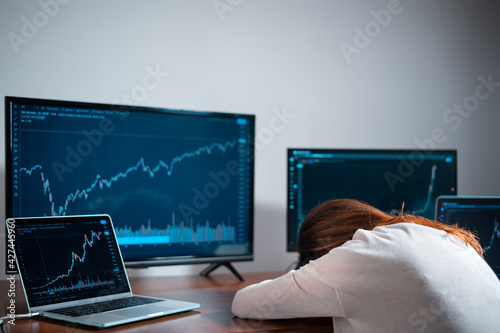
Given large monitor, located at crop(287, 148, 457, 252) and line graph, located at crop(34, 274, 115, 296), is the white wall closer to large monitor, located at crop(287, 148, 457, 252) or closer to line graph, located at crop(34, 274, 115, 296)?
large monitor, located at crop(287, 148, 457, 252)

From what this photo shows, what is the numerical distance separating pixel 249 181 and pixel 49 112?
0.70 m

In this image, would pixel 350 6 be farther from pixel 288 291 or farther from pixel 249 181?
pixel 288 291

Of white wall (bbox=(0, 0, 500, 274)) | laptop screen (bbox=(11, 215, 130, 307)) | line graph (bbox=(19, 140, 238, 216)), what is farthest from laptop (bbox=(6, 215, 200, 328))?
white wall (bbox=(0, 0, 500, 274))

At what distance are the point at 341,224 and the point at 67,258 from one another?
0.73 metres

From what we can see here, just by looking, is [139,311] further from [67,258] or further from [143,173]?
[143,173]

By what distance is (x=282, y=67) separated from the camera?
2.23 meters

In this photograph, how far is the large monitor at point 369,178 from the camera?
200 centimetres

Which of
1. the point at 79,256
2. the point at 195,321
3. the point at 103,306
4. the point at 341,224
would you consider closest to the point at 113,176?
the point at 79,256

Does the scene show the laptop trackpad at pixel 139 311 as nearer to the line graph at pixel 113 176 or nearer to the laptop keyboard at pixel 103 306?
the laptop keyboard at pixel 103 306

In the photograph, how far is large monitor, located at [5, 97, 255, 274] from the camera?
160 cm

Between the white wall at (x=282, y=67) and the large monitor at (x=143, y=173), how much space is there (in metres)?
0.24

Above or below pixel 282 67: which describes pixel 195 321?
below

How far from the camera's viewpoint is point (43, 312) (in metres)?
1.33

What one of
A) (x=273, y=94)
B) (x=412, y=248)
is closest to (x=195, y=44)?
(x=273, y=94)
